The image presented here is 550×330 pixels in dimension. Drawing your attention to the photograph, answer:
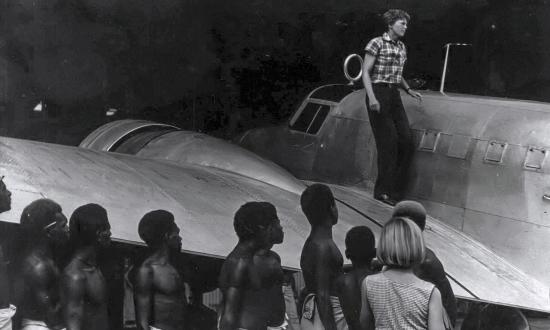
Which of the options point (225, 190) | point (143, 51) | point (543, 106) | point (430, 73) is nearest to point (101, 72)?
point (143, 51)

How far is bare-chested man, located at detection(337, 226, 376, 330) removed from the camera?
13.4ft

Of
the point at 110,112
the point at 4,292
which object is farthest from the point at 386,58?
the point at 110,112

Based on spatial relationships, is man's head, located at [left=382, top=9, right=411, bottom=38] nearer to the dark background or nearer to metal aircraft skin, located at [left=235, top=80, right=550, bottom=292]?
metal aircraft skin, located at [left=235, top=80, right=550, bottom=292]

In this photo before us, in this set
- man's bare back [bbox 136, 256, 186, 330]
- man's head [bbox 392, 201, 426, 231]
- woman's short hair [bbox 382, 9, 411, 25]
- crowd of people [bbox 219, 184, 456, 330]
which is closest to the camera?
man's bare back [bbox 136, 256, 186, 330]

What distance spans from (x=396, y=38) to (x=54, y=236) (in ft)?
9.34

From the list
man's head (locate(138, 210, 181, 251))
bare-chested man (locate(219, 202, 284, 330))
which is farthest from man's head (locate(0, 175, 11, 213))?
bare-chested man (locate(219, 202, 284, 330))

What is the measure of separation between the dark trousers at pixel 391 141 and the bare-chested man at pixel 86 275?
2.34 meters

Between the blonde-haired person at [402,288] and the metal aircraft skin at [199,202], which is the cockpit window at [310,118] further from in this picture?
the blonde-haired person at [402,288]

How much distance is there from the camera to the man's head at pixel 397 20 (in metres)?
5.14

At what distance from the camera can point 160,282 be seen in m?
3.85

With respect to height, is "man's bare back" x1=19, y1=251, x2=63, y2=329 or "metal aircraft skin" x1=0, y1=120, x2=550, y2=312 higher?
"metal aircraft skin" x1=0, y1=120, x2=550, y2=312

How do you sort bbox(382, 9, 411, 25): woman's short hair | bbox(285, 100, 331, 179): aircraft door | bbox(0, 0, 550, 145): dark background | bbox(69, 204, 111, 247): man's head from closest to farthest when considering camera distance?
1. bbox(69, 204, 111, 247): man's head
2. bbox(382, 9, 411, 25): woman's short hair
3. bbox(285, 100, 331, 179): aircraft door
4. bbox(0, 0, 550, 145): dark background

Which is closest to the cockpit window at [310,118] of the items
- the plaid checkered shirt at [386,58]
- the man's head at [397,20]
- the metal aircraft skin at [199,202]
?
the metal aircraft skin at [199,202]

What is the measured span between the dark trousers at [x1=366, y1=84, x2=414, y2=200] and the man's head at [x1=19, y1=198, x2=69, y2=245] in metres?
2.56
